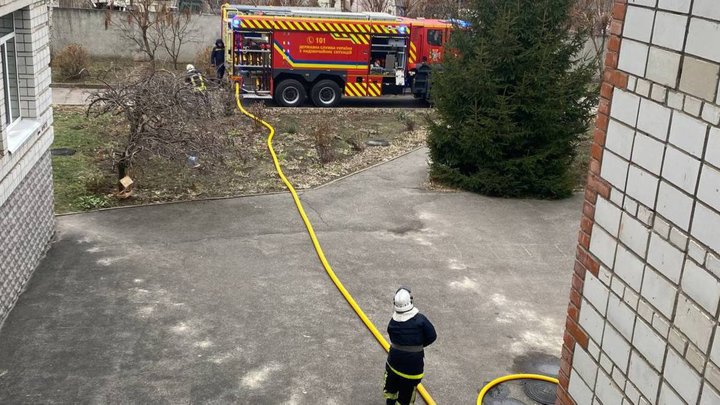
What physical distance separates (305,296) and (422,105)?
45.8 feet

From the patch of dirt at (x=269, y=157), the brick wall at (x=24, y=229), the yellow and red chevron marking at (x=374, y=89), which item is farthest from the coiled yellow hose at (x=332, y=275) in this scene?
the yellow and red chevron marking at (x=374, y=89)

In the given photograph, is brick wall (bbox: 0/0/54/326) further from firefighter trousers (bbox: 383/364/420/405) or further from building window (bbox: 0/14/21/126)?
firefighter trousers (bbox: 383/364/420/405)

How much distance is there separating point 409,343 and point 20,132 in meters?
5.62

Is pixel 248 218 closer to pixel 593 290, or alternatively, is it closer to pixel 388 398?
pixel 388 398

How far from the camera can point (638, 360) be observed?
12.7 feet

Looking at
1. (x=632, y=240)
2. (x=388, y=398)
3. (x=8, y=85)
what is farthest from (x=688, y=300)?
(x=8, y=85)

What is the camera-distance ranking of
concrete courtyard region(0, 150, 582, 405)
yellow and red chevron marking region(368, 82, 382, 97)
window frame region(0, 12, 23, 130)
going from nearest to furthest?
concrete courtyard region(0, 150, 582, 405) < window frame region(0, 12, 23, 130) < yellow and red chevron marking region(368, 82, 382, 97)

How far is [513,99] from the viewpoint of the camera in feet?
41.1

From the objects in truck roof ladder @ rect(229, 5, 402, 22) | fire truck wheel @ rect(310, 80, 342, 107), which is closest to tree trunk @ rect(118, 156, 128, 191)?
truck roof ladder @ rect(229, 5, 402, 22)

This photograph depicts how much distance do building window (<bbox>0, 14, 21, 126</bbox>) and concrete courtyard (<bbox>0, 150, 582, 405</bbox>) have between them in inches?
80.3

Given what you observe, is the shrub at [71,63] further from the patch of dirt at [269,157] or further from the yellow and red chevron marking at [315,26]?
the yellow and red chevron marking at [315,26]

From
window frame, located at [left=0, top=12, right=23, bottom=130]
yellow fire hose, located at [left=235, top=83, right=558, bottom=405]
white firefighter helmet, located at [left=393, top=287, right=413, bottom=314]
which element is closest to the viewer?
white firefighter helmet, located at [left=393, top=287, right=413, bottom=314]

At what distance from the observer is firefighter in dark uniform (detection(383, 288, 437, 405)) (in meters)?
6.18

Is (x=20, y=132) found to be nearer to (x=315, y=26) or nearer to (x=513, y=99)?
(x=513, y=99)
